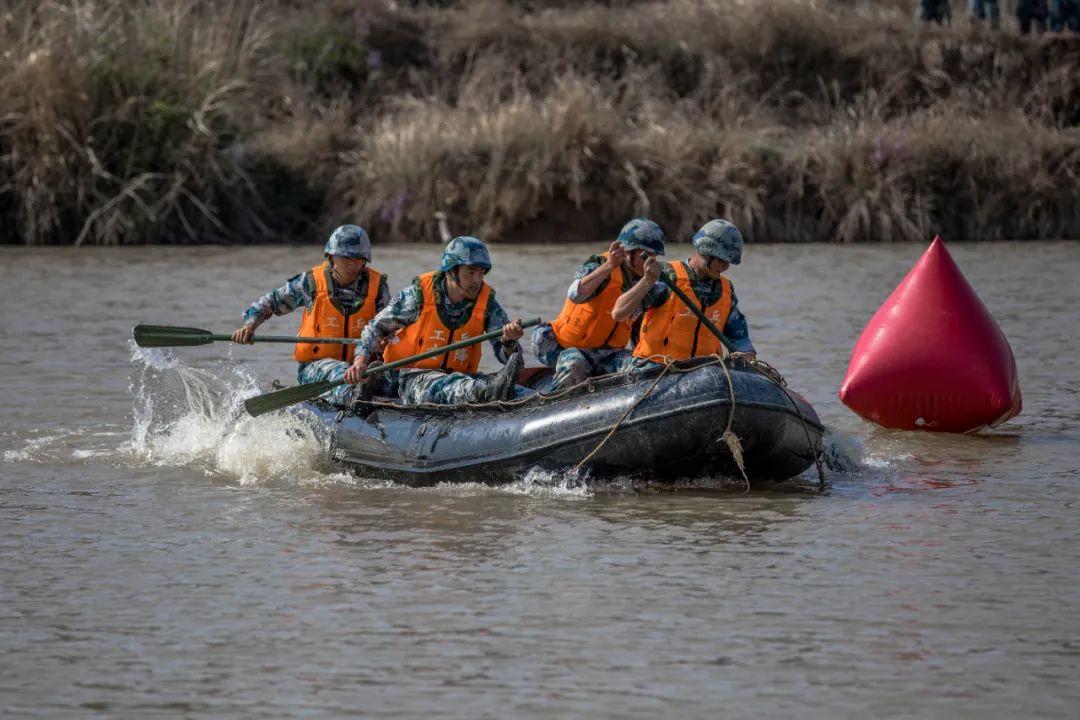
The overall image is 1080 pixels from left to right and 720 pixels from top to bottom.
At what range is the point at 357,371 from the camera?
9.65 m

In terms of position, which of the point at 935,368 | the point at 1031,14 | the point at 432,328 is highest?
the point at 1031,14

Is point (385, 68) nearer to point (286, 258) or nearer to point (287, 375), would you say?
point (286, 258)

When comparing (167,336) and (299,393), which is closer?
(299,393)

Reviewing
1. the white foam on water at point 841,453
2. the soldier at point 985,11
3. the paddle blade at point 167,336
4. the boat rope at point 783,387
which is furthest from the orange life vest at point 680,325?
the soldier at point 985,11

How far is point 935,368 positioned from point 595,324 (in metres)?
2.42

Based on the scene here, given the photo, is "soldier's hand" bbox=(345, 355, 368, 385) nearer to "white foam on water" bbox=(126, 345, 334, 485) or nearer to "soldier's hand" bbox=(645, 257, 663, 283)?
"white foam on water" bbox=(126, 345, 334, 485)

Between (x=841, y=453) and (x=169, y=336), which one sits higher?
(x=169, y=336)

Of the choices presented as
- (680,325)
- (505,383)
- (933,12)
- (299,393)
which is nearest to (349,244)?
(299,393)

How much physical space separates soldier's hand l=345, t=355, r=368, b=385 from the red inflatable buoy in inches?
121

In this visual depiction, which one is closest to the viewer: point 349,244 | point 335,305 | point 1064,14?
point 349,244

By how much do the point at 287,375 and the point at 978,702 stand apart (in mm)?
8723

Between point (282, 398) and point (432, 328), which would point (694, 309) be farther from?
point (282, 398)

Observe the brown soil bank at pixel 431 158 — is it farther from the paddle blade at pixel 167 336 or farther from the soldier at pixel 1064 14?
the paddle blade at pixel 167 336

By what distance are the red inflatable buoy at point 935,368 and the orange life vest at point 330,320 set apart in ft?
9.28
